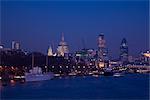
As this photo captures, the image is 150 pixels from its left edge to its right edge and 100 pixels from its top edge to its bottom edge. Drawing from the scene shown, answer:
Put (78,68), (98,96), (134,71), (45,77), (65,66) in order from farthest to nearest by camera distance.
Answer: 1. (134,71)
2. (78,68)
3. (65,66)
4. (45,77)
5. (98,96)

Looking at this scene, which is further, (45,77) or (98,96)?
(45,77)

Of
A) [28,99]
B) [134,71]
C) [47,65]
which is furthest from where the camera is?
[134,71]

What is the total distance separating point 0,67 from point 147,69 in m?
23.6

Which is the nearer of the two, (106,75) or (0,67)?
(0,67)

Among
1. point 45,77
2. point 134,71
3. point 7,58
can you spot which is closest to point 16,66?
point 7,58

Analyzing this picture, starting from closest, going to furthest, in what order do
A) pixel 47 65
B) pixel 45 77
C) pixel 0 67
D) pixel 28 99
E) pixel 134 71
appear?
pixel 28 99
pixel 0 67
pixel 45 77
pixel 47 65
pixel 134 71

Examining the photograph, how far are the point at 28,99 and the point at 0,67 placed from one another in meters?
6.55

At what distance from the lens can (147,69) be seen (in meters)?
40.5

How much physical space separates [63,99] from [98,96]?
4.45 feet

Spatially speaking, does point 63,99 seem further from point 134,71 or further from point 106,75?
point 134,71

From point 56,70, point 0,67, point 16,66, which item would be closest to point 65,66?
point 56,70

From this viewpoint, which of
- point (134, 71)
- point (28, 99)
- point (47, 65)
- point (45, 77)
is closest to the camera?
point (28, 99)

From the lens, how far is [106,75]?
93.9ft

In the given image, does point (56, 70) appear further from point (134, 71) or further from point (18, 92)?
point (134, 71)
